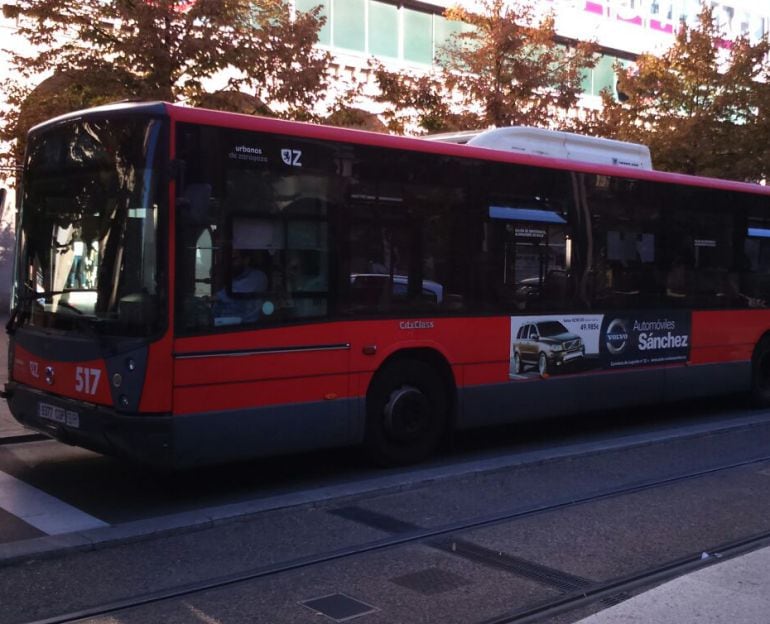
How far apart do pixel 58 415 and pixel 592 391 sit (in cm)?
540

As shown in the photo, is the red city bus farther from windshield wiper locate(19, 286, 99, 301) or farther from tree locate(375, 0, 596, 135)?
tree locate(375, 0, 596, 135)

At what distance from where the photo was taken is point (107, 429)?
23.0 feet

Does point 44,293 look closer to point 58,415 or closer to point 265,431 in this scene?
point 58,415

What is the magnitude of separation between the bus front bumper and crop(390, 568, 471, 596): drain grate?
2.09 m

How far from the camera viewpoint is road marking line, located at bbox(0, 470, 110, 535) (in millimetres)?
6695

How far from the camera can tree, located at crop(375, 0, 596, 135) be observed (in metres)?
17.6

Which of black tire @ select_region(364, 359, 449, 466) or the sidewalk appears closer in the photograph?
the sidewalk

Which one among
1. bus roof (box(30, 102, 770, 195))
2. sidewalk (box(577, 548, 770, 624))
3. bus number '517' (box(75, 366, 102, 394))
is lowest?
sidewalk (box(577, 548, 770, 624))

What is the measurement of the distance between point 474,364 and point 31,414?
12.8 ft

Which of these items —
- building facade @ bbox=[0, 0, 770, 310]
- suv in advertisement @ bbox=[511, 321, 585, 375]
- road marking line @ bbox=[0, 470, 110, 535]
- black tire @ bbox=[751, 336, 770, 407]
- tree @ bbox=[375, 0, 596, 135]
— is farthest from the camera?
building facade @ bbox=[0, 0, 770, 310]

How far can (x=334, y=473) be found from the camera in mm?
8555

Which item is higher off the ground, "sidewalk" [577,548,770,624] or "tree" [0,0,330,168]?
"tree" [0,0,330,168]

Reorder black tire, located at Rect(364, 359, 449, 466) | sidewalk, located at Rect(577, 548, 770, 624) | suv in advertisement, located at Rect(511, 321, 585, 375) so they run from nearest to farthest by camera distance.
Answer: sidewalk, located at Rect(577, 548, 770, 624)
black tire, located at Rect(364, 359, 449, 466)
suv in advertisement, located at Rect(511, 321, 585, 375)

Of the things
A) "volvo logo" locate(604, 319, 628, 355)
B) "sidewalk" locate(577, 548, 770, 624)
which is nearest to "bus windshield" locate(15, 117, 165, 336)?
"sidewalk" locate(577, 548, 770, 624)
